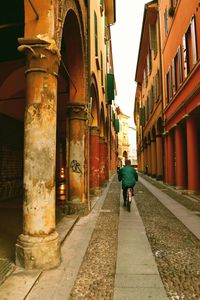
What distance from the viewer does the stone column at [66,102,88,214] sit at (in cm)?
761

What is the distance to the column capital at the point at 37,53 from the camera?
159 inches

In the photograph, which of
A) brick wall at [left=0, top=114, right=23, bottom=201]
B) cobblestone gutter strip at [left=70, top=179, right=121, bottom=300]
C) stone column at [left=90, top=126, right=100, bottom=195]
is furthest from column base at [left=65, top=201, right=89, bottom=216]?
stone column at [left=90, top=126, right=100, bottom=195]

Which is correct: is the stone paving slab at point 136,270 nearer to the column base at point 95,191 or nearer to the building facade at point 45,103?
the building facade at point 45,103

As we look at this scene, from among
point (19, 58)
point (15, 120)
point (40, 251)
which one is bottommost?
point (40, 251)

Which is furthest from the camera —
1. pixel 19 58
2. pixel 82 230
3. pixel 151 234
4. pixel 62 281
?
pixel 19 58

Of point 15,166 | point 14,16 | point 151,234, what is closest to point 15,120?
point 15,166

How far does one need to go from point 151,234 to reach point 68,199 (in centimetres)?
295

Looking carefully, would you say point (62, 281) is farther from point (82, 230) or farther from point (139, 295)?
point (82, 230)

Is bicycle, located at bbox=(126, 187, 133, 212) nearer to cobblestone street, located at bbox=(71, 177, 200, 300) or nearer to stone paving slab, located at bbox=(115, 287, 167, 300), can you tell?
cobblestone street, located at bbox=(71, 177, 200, 300)

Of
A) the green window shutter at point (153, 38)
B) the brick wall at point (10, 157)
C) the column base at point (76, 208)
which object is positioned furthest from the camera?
the green window shutter at point (153, 38)

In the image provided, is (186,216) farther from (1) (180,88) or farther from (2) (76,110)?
(1) (180,88)

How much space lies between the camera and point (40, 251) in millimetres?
3787

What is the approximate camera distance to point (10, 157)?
1209 centimetres

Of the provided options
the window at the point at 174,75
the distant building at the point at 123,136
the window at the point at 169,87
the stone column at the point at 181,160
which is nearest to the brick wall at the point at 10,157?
the stone column at the point at 181,160
